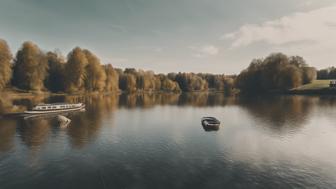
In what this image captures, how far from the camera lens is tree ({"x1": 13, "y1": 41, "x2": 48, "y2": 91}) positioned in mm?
129125

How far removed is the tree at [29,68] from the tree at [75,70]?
1704cm

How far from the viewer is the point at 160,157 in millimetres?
32531

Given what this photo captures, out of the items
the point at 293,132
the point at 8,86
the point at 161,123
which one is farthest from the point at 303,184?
the point at 8,86

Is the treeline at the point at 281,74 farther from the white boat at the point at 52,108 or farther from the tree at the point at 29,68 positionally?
the tree at the point at 29,68

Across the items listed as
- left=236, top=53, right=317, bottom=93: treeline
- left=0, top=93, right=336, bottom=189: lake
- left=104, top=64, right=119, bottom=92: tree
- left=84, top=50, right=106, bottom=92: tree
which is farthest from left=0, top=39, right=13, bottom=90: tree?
left=236, top=53, right=317, bottom=93: treeline

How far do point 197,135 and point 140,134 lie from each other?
14377mm

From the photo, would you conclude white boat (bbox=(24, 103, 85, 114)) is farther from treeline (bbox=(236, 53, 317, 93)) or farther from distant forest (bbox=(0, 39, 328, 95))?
treeline (bbox=(236, 53, 317, 93))

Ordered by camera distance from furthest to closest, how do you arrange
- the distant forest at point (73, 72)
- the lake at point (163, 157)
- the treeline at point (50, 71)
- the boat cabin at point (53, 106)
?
the distant forest at point (73, 72) < the treeline at point (50, 71) < the boat cabin at point (53, 106) < the lake at point (163, 157)

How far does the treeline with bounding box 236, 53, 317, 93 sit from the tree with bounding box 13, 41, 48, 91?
193m

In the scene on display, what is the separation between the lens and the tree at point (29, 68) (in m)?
129

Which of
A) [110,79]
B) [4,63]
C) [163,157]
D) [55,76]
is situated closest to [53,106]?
[163,157]

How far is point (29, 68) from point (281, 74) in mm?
205053

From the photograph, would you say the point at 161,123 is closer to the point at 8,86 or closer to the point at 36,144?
the point at 36,144

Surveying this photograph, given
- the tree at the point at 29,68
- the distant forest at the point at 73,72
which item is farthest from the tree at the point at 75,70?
the tree at the point at 29,68
